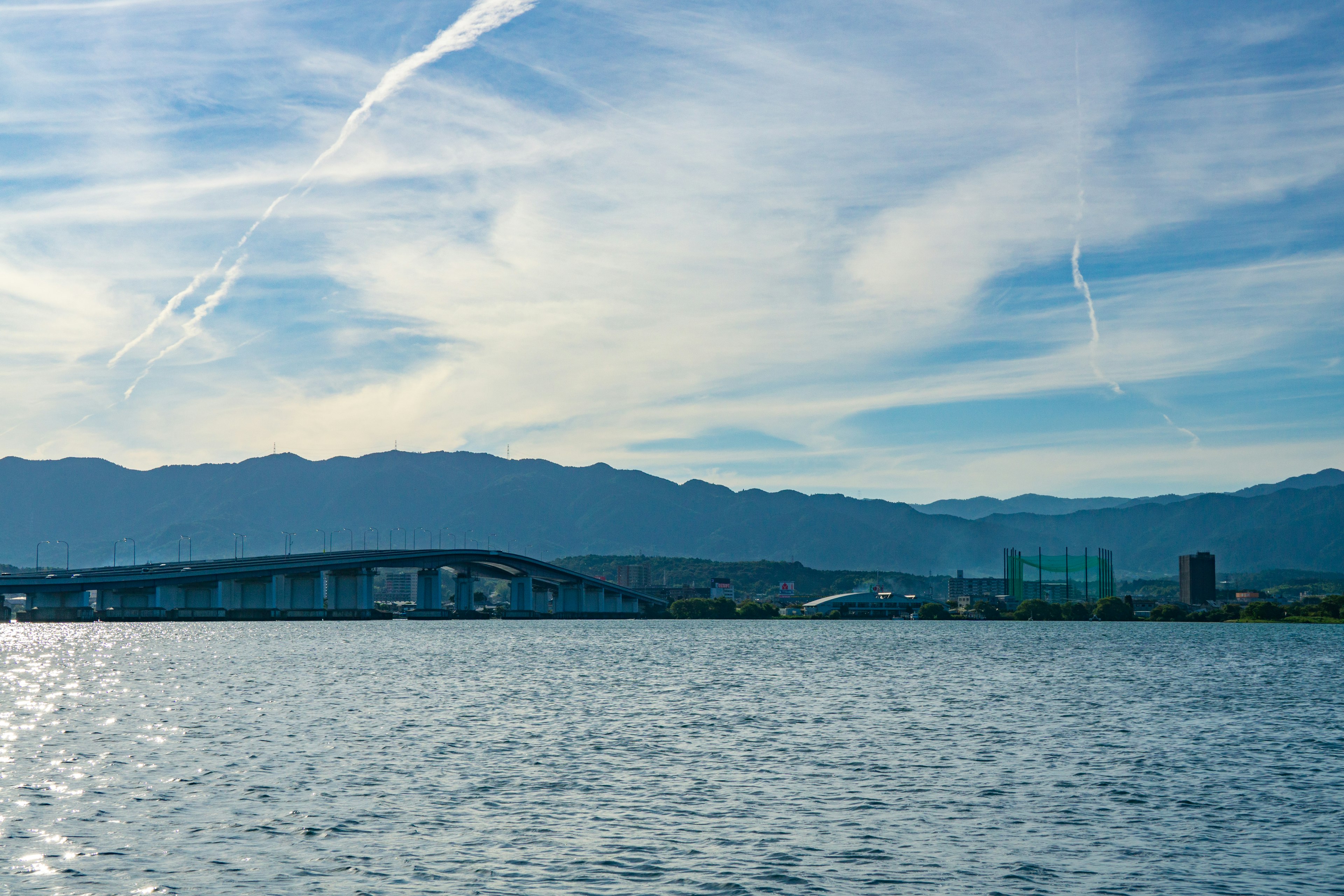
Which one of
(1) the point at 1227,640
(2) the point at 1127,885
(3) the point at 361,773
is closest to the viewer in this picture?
(2) the point at 1127,885

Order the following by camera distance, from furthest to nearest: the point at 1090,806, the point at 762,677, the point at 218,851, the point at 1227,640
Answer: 1. the point at 1227,640
2. the point at 762,677
3. the point at 1090,806
4. the point at 218,851

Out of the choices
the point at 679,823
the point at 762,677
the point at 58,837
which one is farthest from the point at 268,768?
the point at 762,677

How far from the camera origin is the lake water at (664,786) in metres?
24.0

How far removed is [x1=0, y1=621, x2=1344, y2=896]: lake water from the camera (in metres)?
24.0

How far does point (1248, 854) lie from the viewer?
1036 inches

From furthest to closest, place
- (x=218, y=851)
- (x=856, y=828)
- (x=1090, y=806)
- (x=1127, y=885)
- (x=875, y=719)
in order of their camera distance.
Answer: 1. (x=875, y=719)
2. (x=1090, y=806)
3. (x=856, y=828)
4. (x=218, y=851)
5. (x=1127, y=885)

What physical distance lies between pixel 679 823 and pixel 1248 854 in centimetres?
1286

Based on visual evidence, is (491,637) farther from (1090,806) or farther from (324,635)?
(1090,806)

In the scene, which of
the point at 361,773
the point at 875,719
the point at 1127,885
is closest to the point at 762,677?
the point at 875,719

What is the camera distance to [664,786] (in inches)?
1359

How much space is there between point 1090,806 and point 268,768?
24.3m

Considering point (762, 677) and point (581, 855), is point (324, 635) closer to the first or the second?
point (762, 677)

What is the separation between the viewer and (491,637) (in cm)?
16062

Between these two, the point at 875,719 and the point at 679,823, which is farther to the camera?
the point at 875,719
